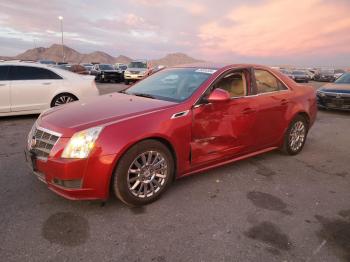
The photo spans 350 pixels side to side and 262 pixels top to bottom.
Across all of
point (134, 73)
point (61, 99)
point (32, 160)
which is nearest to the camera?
point (32, 160)

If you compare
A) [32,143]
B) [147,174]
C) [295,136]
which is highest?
[32,143]

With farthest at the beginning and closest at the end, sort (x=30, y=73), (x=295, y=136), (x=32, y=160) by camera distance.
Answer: (x=30, y=73)
(x=295, y=136)
(x=32, y=160)

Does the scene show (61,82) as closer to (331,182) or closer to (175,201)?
(175,201)

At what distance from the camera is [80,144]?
3182 millimetres

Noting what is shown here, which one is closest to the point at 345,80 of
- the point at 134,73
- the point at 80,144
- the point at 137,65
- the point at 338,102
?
the point at 338,102

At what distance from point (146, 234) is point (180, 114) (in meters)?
1.41

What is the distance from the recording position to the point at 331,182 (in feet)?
15.0

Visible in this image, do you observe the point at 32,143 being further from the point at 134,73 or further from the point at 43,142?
the point at 134,73

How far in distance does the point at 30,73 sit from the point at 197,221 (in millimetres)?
6850

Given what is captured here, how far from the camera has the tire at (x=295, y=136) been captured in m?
5.50

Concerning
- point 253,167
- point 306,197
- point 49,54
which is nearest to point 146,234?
point 306,197

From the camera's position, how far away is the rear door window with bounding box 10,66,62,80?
26.8 ft

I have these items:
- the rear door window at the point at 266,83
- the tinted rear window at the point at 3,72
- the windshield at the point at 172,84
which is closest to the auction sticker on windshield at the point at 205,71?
the windshield at the point at 172,84

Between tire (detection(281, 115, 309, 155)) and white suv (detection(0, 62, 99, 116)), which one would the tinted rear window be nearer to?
white suv (detection(0, 62, 99, 116))
